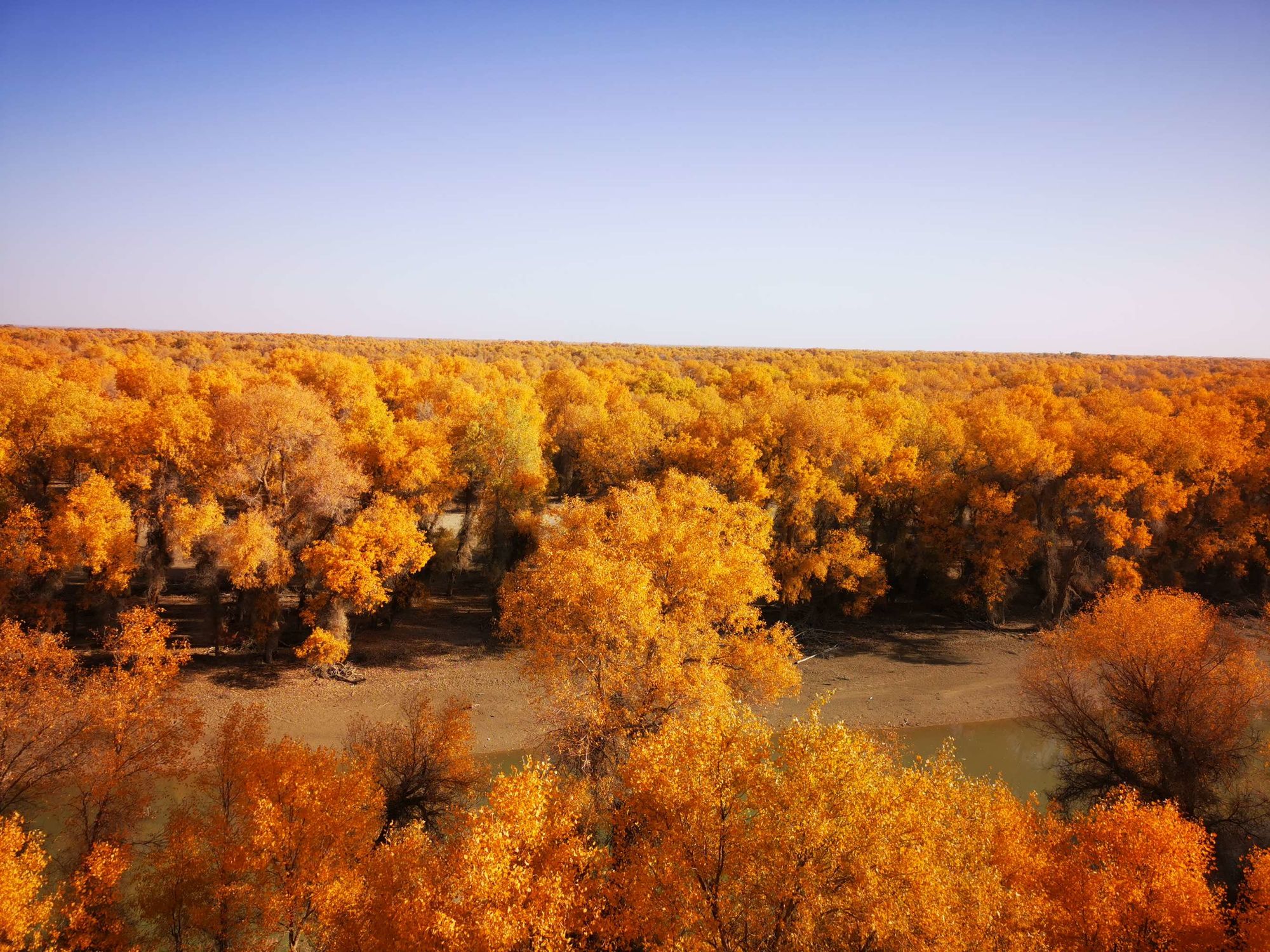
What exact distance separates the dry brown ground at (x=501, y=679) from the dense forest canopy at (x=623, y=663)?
1296mm

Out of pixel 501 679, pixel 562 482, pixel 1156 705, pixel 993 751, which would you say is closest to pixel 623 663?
pixel 501 679

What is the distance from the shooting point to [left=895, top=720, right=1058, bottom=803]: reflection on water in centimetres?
2423

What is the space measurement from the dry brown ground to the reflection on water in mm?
598

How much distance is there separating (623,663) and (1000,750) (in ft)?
54.5

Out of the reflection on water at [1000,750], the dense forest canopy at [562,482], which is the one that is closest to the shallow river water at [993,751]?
the reflection on water at [1000,750]

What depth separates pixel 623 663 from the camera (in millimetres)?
19812

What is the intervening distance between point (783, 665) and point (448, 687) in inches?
564

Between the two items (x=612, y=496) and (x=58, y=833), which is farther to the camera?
(x=612, y=496)

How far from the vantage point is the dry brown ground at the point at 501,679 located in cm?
2639

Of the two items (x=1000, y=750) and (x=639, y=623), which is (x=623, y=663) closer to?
(x=639, y=623)

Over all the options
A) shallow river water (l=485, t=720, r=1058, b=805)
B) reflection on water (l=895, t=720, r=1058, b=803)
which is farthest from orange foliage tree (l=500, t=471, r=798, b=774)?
reflection on water (l=895, t=720, r=1058, b=803)

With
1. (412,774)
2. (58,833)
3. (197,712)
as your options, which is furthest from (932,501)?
(58,833)

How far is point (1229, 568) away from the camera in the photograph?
127 ft

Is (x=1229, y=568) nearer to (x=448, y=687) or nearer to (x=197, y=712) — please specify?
(x=448, y=687)
